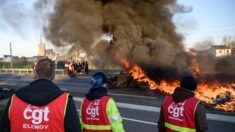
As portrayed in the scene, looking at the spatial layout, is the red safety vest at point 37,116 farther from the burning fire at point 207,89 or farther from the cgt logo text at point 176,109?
the burning fire at point 207,89

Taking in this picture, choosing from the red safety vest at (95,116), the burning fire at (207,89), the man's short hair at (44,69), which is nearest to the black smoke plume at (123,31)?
the burning fire at (207,89)

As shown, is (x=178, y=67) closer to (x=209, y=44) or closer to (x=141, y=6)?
(x=209, y=44)

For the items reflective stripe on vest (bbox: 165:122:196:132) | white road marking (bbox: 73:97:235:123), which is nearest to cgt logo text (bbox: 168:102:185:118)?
reflective stripe on vest (bbox: 165:122:196:132)

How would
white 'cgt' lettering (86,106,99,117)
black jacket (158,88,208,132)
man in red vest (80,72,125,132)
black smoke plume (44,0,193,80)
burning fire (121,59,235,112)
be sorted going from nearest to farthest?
1. black jacket (158,88,208,132)
2. man in red vest (80,72,125,132)
3. white 'cgt' lettering (86,106,99,117)
4. burning fire (121,59,235,112)
5. black smoke plume (44,0,193,80)

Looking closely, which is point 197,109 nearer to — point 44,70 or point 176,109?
point 176,109

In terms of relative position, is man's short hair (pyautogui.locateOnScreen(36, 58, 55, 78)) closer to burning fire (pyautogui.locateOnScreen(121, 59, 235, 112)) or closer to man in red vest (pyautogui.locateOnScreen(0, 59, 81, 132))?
man in red vest (pyautogui.locateOnScreen(0, 59, 81, 132))

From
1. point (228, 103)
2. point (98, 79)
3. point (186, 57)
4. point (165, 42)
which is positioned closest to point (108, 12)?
point (165, 42)

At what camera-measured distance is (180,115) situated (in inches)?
167

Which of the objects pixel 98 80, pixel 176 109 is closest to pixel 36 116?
pixel 98 80

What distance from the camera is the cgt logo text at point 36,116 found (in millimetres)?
3075

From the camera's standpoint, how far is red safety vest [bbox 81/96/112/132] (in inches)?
169

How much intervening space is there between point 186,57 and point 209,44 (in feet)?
6.52

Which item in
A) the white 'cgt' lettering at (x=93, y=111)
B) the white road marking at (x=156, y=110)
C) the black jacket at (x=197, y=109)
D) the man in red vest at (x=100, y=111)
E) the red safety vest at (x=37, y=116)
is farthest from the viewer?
the white road marking at (x=156, y=110)

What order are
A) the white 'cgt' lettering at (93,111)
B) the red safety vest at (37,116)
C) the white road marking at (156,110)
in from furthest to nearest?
the white road marking at (156,110) < the white 'cgt' lettering at (93,111) < the red safety vest at (37,116)
